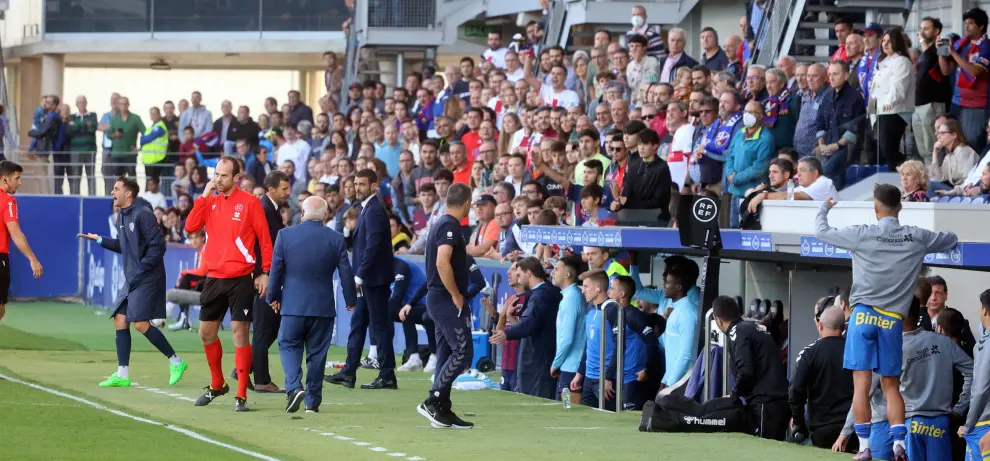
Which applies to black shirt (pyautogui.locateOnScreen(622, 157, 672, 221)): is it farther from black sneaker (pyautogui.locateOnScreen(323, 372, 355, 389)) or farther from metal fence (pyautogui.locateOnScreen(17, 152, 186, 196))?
metal fence (pyautogui.locateOnScreen(17, 152, 186, 196))

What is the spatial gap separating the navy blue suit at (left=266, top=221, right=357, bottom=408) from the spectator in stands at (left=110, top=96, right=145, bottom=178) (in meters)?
18.5

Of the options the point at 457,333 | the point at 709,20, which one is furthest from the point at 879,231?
the point at 709,20

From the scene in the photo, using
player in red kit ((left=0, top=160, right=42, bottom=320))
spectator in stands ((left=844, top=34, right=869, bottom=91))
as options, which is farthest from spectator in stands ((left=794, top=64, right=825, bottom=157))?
player in red kit ((left=0, top=160, right=42, bottom=320))

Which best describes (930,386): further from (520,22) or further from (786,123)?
(520,22)

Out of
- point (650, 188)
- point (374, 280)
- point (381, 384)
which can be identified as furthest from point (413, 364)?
point (650, 188)

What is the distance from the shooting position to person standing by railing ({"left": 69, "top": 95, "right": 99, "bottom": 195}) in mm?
30469

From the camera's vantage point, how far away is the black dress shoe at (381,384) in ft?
50.8

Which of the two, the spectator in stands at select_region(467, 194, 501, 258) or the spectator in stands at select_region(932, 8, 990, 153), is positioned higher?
the spectator in stands at select_region(932, 8, 990, 153)

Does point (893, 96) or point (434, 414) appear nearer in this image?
point (434, 414)

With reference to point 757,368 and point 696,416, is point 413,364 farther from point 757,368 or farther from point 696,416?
point 757,368

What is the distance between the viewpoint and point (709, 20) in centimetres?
2711

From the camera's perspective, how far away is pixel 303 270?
41.7ft

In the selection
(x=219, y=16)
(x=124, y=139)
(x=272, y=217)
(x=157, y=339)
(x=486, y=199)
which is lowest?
(x=157, y=339)

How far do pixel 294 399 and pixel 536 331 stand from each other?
3.11 m
